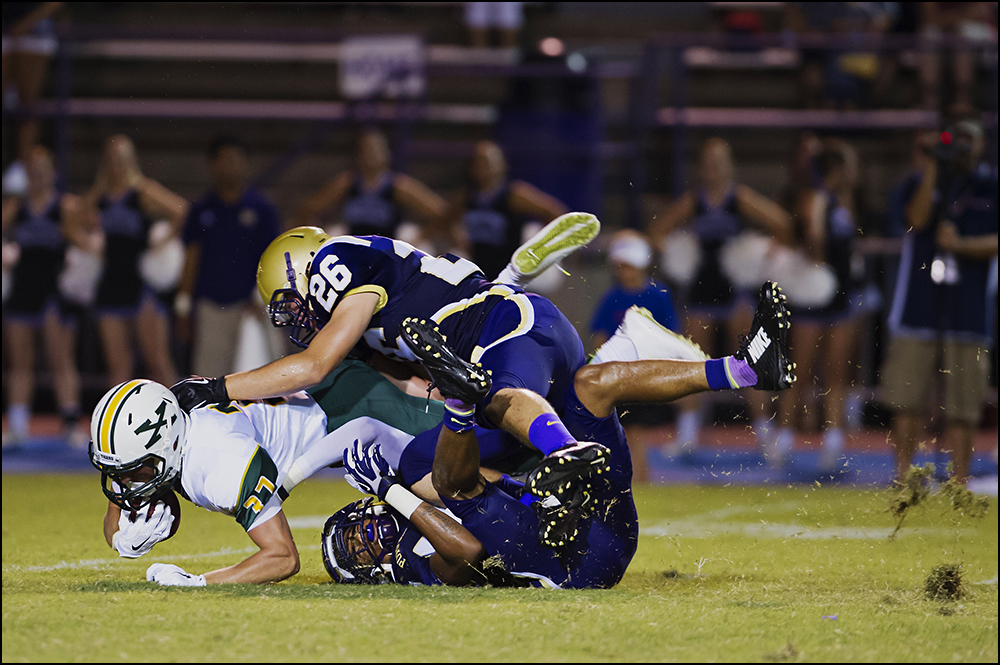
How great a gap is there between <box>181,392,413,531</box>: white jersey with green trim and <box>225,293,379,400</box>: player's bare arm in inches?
6.6

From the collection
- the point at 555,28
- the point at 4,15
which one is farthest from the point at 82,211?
the point at 555,28

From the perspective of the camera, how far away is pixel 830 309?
336 inches

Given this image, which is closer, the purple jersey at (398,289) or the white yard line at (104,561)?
the purple jersey at (398,289)

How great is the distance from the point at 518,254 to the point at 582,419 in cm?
82

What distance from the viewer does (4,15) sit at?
996 centimetres

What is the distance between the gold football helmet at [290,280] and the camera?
465 centimetres

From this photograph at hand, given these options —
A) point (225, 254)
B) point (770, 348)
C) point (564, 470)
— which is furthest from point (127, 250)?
point (564, 470)

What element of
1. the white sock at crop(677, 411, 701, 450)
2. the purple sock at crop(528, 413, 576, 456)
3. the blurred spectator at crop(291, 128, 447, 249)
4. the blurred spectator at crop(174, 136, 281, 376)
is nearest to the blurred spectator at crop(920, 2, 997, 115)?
the white sock at crop(677, 411, 701, 450)

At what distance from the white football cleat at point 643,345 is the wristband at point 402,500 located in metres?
0.97

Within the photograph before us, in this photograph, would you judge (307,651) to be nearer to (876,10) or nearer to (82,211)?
(82,211)

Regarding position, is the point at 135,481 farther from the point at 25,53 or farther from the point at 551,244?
the point at 25,53

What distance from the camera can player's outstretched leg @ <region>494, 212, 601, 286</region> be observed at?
15.5ft

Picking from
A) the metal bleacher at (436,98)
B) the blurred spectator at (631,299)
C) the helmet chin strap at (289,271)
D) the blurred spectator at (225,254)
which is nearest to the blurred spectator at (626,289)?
the blurred spectator at (631,299)

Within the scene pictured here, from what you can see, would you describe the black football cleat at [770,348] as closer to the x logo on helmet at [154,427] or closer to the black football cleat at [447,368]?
the black football cleat at [447,368]
